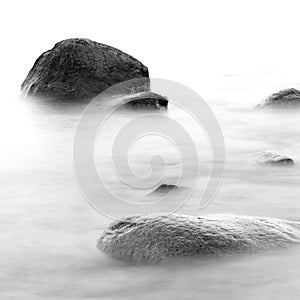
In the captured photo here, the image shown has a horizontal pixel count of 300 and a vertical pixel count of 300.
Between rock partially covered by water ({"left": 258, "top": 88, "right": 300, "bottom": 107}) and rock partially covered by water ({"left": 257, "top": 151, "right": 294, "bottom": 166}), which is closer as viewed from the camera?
rock partially covered by water ({"left": 257, "top": 151, "right": 294, "bottom": 166})

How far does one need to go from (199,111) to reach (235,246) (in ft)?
24.5

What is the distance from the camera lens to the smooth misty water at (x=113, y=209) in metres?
4.62

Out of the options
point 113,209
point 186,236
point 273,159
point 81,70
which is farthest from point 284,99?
point 186,236

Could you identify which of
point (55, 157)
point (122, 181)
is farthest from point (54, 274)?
point (55, 157)

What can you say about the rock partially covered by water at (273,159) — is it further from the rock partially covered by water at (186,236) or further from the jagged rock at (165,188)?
the rock partially covered by water at (186,236)

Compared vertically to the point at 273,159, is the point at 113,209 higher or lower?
lower

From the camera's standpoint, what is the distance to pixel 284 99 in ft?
39.2

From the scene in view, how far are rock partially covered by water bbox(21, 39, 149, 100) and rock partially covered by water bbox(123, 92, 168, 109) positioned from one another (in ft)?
→ 2.76

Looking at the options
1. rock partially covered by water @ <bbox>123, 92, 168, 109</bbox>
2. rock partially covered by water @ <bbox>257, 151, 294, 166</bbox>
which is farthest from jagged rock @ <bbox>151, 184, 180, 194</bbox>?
rock partially covered by water @ <bbox>123, 92, 168, 109</bbox>

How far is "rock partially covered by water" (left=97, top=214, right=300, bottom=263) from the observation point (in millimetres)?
4984

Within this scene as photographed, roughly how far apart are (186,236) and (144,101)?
6673mm

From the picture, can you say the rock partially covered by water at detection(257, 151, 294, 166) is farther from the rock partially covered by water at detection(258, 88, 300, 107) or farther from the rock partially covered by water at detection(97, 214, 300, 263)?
the rock partially covered by water at detection(258, 88, 300, 107)

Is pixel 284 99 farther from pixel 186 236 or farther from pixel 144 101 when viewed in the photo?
pixel 186 236

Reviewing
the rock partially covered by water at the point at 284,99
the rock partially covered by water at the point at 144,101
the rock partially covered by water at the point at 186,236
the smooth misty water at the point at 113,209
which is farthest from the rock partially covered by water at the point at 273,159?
the rock partially covered by water at the point at 284,99
